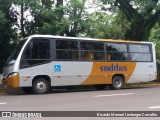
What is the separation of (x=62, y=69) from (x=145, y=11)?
7736 mm

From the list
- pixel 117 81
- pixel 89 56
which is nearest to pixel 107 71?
pixel 117 81

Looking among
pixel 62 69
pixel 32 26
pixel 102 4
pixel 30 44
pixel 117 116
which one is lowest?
pixel 117 116

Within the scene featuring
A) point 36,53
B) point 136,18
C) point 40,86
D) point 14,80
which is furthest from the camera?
point 136,18

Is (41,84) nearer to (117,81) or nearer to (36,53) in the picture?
(36,53)

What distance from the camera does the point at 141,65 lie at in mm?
20359

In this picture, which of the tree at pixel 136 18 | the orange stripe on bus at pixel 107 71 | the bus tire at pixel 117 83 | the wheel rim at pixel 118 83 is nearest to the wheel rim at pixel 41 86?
the orange stripe on bus at pixel 107 71

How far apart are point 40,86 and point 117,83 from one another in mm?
5088

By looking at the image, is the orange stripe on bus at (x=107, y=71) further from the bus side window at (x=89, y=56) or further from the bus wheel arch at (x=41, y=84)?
the bus wheel arch at (x=41, y=84)

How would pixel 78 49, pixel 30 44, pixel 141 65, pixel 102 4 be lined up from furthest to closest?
1. pixel 102 4
2. pixel 141 65
3. pixel 78 49
4. pixel 30 44

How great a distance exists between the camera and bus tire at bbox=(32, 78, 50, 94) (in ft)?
53.5

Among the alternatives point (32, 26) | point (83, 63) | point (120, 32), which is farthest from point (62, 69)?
point (120, 32)

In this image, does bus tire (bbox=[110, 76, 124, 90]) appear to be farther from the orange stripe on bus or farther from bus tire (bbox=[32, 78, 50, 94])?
bus tire (bbox=[32, 78, 50, 94])

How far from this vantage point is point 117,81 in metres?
19.6

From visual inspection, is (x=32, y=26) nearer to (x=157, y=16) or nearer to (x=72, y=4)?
(x=72, y=4)
